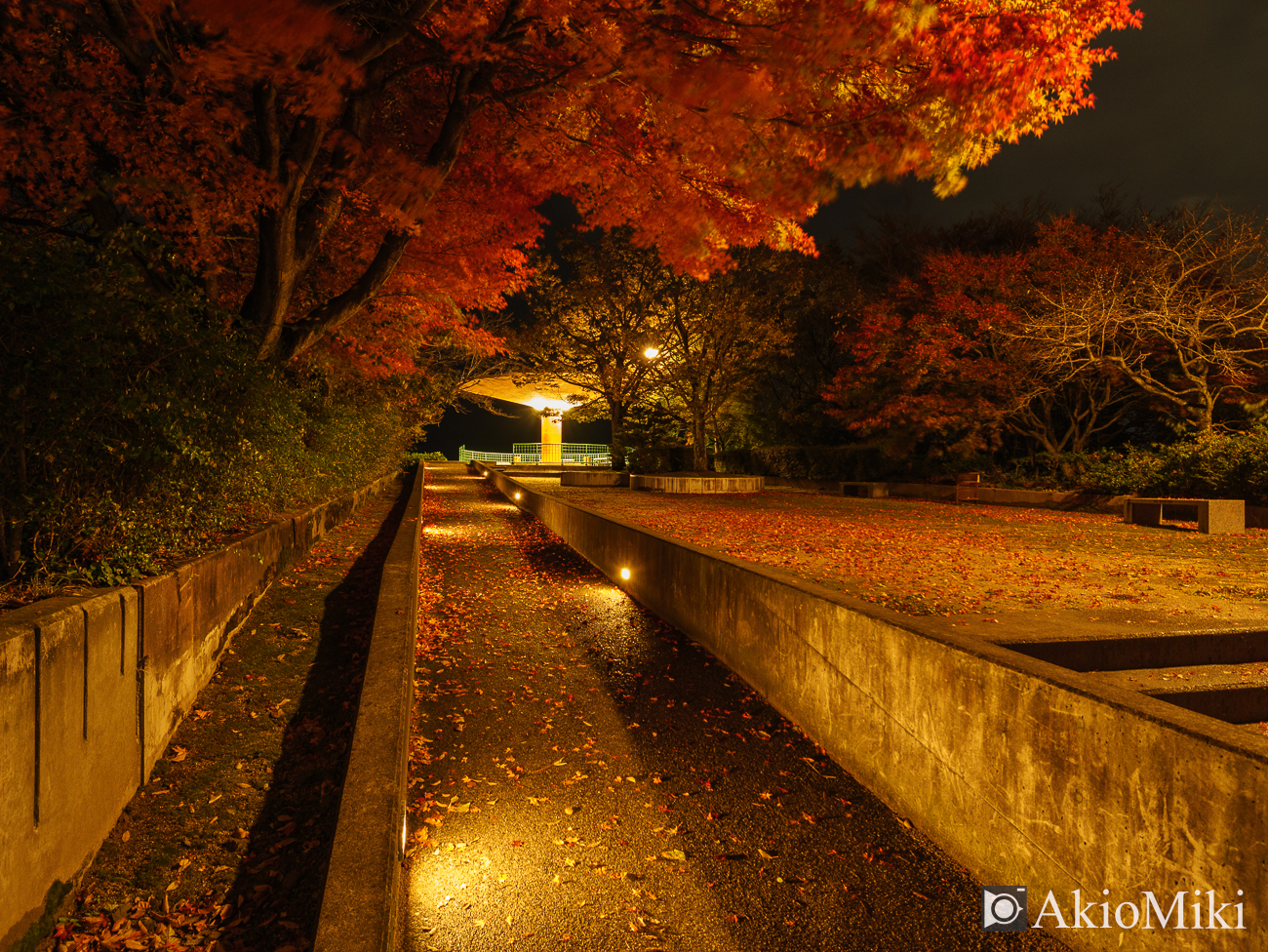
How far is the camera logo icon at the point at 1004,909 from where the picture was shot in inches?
109

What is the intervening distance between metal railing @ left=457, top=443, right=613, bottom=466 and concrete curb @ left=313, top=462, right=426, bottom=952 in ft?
143

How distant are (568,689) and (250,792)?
2.34m

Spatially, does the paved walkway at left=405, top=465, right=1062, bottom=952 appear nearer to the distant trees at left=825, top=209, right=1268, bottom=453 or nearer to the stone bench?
the distant trees at left=825, top=209, right=1268, bottom=453

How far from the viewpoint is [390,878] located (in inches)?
99.0

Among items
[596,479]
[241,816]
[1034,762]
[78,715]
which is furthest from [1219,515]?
[596,479]

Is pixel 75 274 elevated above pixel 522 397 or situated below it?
below

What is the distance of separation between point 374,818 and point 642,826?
139 centimetres

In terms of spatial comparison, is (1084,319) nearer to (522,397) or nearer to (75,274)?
(75,274)

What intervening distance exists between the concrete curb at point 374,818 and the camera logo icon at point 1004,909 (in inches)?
96.2

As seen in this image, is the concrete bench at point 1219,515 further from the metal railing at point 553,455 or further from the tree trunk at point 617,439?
the metal railing at point 553,455

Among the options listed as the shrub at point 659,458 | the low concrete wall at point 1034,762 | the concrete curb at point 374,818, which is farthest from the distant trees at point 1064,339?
the concrete curb at point 374,818

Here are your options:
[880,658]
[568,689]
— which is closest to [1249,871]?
[880,658]

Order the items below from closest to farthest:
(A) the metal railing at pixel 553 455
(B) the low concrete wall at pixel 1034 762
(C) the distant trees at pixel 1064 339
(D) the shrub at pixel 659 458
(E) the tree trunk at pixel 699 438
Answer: (B) the low concrete wall at pixel 1034 762 → (C) the distant trees at pixel 1064 339 → (E) the tree trunk at pixel 699 438 → (D) the shrub at pixel 659 458 → (A) the metal railing at pixel 553 455

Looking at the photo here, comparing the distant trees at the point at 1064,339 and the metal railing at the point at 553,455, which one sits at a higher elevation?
the distant trees at the point at 1064,339
